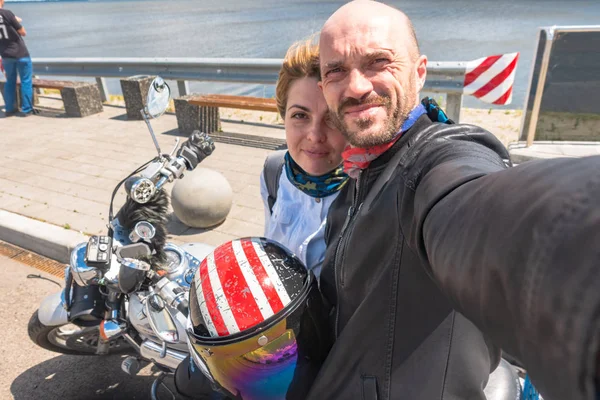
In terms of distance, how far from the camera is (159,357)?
2100mm

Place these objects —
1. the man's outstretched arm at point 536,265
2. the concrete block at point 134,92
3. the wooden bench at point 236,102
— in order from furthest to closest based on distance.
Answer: the concrete block at point 134,92 < the wooden bench at point 236,102 < the man's outstretched arm at point 536,265

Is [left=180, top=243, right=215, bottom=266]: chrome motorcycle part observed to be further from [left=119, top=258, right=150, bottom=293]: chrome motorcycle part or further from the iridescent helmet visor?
the iridescent helmet visor

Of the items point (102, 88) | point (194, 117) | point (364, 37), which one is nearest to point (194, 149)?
point (364, 37)

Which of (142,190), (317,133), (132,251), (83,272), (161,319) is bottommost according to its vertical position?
(161,319)

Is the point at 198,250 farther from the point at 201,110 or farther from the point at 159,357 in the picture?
the point at 201,110

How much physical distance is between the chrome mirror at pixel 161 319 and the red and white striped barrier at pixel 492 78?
465cm

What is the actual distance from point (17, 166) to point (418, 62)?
619cm

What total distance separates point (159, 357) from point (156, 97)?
127 centimetres

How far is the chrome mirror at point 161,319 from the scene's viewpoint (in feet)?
6.59

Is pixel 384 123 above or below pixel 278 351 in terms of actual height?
Result: above

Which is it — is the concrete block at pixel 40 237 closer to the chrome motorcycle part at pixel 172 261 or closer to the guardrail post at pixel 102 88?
the chrome motorcycle part at pixel 172 261

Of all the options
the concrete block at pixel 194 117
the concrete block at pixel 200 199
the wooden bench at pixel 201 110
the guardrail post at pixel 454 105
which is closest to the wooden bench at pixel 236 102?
the wooden bench at pixel 201 110

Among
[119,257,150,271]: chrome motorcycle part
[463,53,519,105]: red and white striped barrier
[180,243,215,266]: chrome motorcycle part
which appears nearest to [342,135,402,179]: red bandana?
[119,257,150,271]: chrome motorcycle part

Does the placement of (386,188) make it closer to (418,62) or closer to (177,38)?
(418,62)
